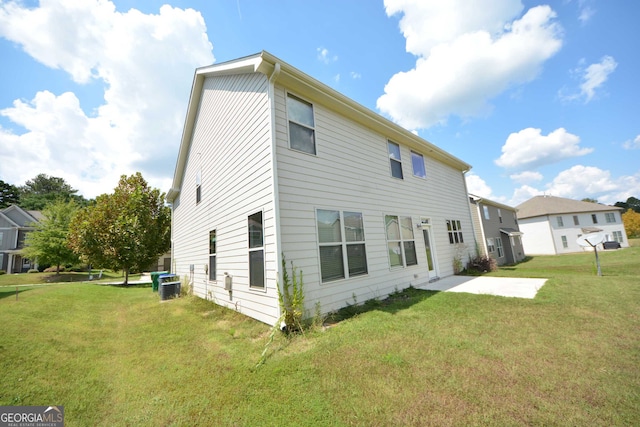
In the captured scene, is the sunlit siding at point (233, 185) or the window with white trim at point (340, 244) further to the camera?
the window with white trim at point (340, 244)

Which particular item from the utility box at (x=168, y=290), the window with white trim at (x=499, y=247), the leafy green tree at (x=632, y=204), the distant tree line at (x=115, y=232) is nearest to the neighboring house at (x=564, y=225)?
the window with white trim at (x=499, y=247)

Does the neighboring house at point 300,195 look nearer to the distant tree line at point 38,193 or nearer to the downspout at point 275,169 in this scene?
the downspout at point 275,169

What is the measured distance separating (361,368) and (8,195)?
69.0 meters

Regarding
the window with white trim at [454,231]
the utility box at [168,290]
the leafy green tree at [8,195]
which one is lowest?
the utility box at [168,290]

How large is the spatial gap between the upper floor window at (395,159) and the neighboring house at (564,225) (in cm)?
3164

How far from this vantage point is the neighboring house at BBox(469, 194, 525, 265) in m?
16.7

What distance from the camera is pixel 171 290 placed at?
30.2 ft

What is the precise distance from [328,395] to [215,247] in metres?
6.29

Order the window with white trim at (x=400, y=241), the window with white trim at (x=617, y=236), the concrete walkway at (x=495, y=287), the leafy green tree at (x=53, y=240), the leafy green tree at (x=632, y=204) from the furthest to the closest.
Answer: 1. the leafy green tree at (x=632, y=204)
2. the window with white trim at (x=617, y=236)
3. the leafy green tree at (x=53, y=240)
4. the window with white trim at (x=400, y=241)
5. the concrete walkway at (x=495, y=287)

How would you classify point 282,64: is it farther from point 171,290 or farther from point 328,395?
point 171,290

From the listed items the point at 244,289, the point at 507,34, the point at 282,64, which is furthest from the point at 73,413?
the point at 507,34

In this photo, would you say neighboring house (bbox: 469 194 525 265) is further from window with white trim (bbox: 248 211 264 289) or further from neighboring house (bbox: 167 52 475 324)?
window with white trim (bbox: 248 211 264 289)

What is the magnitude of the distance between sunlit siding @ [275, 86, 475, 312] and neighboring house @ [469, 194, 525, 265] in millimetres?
8758

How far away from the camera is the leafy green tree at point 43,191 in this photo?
4162 centimetres
